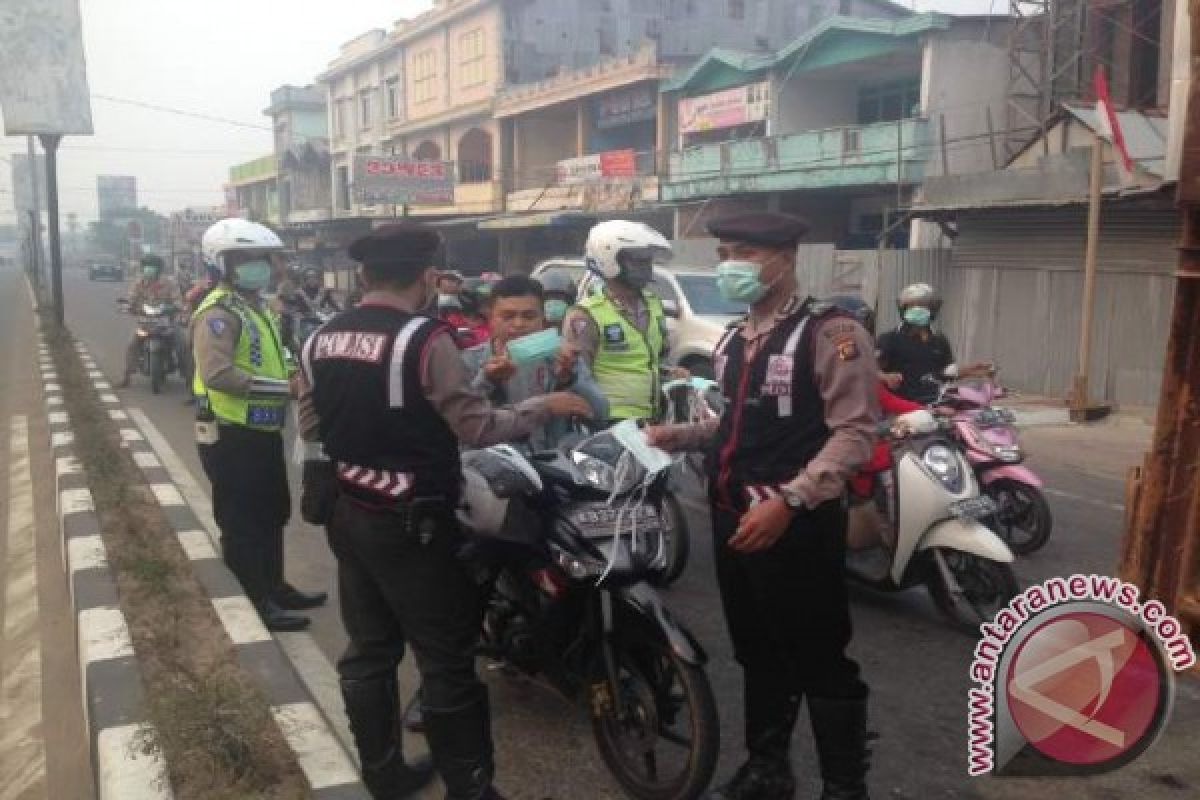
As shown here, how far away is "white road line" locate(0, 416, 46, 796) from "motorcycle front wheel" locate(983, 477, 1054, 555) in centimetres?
457

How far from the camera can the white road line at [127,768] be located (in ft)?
9.20

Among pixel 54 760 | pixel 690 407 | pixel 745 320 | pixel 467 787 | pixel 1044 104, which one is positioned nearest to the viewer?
pixel 467 787

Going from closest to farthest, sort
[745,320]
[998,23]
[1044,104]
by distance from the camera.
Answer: [745,320] → [1044,104] → [998,23]

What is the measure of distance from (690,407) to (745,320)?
146 cm

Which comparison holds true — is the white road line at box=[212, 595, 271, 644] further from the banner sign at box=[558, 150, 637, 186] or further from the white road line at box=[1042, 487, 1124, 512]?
the banner sign at box=[558, 150, 637, 186]

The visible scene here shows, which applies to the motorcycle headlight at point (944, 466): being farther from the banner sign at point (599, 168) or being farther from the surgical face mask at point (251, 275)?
the banner sign at point (599, 168)

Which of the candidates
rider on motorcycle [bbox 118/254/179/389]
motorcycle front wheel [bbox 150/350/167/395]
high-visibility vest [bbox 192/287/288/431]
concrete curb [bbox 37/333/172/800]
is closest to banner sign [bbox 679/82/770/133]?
rider on motorcycle [bbox 118/254/179/389]

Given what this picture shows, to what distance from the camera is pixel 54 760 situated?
3.46 meters

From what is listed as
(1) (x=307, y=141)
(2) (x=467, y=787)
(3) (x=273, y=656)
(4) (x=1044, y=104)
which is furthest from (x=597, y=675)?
(1) (x=307, y=141)

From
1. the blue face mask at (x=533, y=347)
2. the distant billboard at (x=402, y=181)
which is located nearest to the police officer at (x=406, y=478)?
the blue face mask at (x=533, y=347)

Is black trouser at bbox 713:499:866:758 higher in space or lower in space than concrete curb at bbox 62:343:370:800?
higher

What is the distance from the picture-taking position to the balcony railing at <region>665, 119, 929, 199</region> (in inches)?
682

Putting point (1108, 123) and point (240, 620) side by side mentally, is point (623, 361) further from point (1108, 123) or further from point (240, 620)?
point (1108, 123)

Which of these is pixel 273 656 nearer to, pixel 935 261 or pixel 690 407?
pixel 690 407
